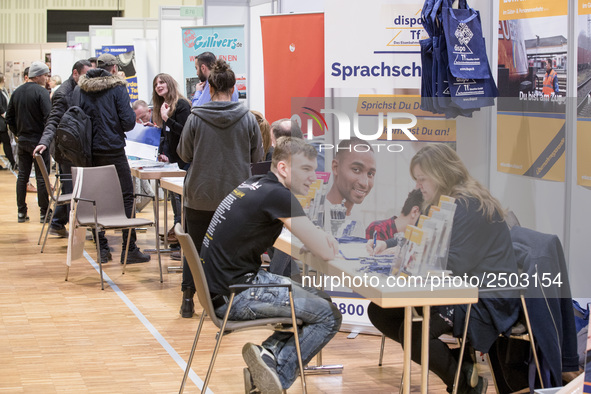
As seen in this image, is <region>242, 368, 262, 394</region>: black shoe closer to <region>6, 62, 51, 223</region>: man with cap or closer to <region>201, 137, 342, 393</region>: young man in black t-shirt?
<region>201, 137, 342, 393</region>: young man in black t-shirt

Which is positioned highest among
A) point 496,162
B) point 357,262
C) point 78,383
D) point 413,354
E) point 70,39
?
point 70,39

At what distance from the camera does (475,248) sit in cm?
307

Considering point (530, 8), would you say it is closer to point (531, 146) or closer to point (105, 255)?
point (531, 146)

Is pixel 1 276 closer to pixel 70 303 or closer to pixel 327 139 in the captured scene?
pixel 70 303

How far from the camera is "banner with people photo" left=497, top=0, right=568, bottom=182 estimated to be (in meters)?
3.93

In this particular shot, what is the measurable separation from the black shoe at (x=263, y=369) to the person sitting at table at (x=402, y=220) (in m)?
0.71

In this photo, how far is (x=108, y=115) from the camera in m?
6.41

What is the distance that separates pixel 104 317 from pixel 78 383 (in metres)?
1.25

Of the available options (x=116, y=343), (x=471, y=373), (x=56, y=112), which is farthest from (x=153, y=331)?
(x=56, y=112)

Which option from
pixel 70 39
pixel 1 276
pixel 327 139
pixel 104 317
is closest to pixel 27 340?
pixel 104 317

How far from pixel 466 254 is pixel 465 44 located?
1.43 meters

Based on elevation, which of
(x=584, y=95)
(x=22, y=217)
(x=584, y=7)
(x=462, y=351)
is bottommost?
(x=22, y=217)

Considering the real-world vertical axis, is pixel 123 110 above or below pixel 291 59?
below

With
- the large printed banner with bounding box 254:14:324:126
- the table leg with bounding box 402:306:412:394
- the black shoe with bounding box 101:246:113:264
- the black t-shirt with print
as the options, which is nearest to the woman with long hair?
the large printed banner with bounding box 254:14:324:126
